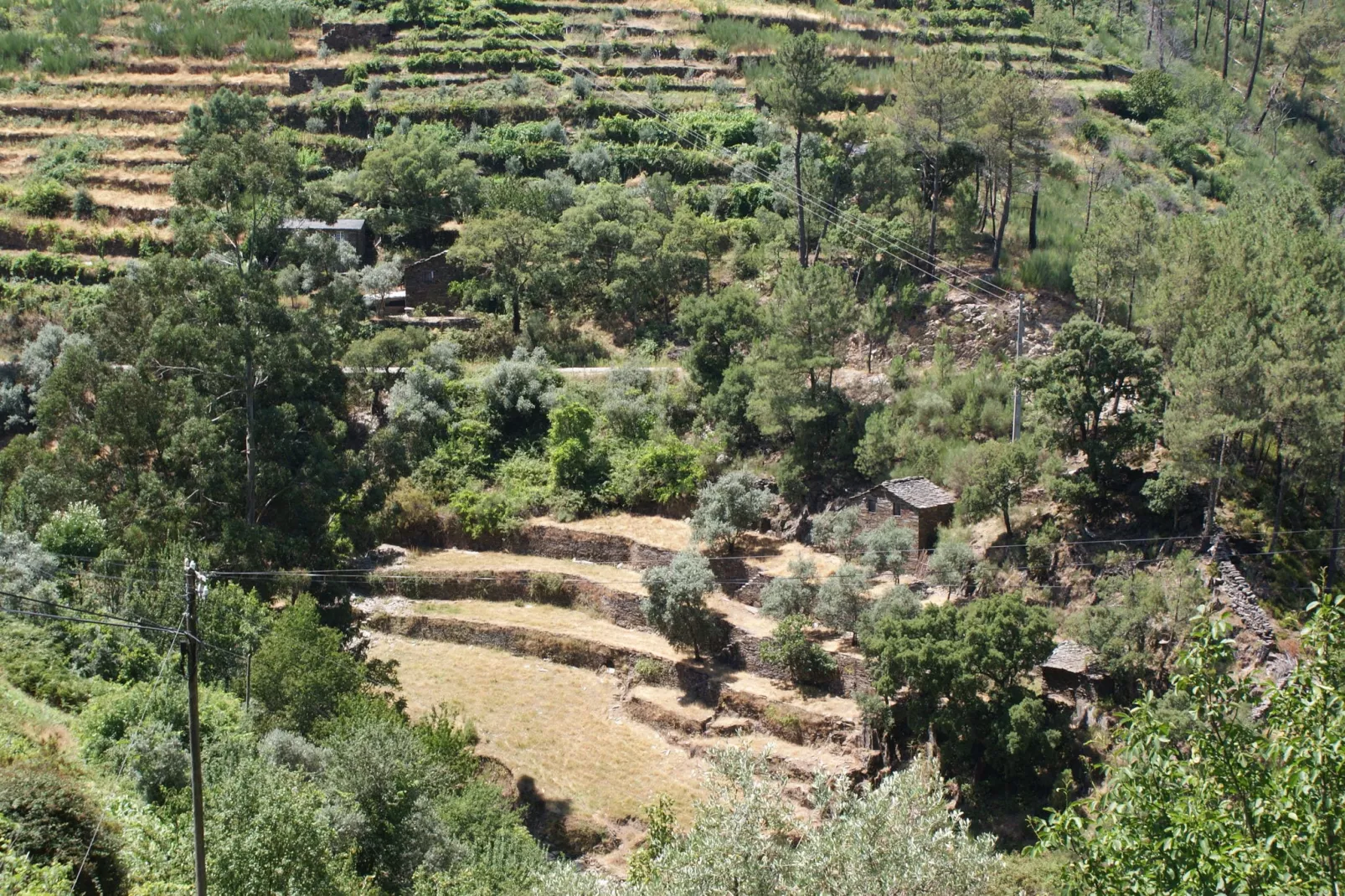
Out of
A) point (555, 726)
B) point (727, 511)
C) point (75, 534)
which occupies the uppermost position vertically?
point (75, 534)

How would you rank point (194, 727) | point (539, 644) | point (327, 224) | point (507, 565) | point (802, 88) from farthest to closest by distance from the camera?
point (327, 224) → point (802, 88) → point (507, 565) → point (539, 644) → point (194, 727)

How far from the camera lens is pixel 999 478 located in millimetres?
30797

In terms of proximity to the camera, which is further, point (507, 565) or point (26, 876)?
point (507, 565)

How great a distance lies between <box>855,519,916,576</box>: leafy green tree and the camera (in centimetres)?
3183

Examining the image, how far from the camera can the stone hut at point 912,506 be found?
3238 centimetres

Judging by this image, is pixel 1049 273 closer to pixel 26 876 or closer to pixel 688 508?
pixel 688 508

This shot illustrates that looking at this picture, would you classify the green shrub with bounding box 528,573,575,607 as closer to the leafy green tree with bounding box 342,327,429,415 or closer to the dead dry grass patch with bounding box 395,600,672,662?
the dead dry grass patch with bounding box 395,600,672,662

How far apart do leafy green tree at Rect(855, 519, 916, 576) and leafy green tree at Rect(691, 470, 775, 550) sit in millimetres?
3397

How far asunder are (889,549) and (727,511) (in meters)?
4.58

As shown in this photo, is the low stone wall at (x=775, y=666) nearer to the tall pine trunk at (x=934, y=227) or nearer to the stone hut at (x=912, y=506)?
the stone hut at (x=912, y=506)

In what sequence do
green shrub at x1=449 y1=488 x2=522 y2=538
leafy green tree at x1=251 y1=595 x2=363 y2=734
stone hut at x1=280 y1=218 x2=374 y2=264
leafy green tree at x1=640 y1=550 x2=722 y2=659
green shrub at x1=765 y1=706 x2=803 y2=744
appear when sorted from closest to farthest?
leafy green tree at x1=251 y1=595 x2=363 y2=734, green shrub at x1=765 y1=706 x2=803 y2=744, leafy green tree at x1=640 y1=550 x2=722 y2=659, green shrub at x1=449 y1=488 x2=522 y2=538, stone hut at x1=280 y1=218 x2=374 y2=264

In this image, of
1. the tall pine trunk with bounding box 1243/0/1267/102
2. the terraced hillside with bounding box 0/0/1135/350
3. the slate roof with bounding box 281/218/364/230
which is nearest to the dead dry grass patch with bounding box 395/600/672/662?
the slate roof with bounding box 281/218/364/230

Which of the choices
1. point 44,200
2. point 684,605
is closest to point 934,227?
point 684,605

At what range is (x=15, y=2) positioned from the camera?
70.6 meters
